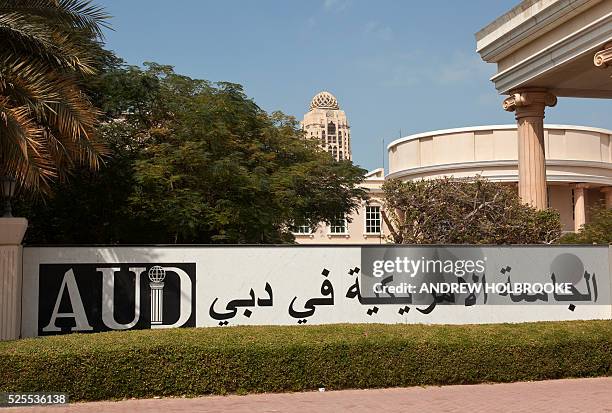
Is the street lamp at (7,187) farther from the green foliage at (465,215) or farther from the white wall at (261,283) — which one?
the green foliage at (465,215)

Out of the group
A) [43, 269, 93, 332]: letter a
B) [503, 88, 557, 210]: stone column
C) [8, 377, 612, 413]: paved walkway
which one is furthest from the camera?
[503, 88, 557, 210]: stone column

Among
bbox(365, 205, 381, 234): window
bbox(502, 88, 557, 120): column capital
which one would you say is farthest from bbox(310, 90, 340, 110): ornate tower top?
bbox(502, 88, 557, 120): column capital

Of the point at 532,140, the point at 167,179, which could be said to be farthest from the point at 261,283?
the point at 532,140

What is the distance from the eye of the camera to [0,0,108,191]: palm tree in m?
11.6

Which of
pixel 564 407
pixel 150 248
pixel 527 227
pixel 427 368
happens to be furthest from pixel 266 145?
pixel 564 407

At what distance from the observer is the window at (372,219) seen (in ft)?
200

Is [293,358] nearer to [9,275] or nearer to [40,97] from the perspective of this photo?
[9,275]

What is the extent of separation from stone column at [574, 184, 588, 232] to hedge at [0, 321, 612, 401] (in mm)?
38925

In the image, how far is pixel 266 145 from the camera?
28.7 m

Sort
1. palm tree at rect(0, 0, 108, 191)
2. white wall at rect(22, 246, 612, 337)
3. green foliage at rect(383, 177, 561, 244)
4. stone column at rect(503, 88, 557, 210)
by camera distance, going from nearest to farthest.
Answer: palm tree at rect(0, 0, 108, 191) → white wall at rect(22, 246, 612, 337) → green foliage at rect(383, 177, 561, 244) → stone column at rect(503, 88, 557, 210)

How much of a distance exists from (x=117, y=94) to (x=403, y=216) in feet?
33.0

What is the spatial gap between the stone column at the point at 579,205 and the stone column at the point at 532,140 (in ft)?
88.5

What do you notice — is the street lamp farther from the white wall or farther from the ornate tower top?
the ornate tower top

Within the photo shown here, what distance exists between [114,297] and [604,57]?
46.2 feet
